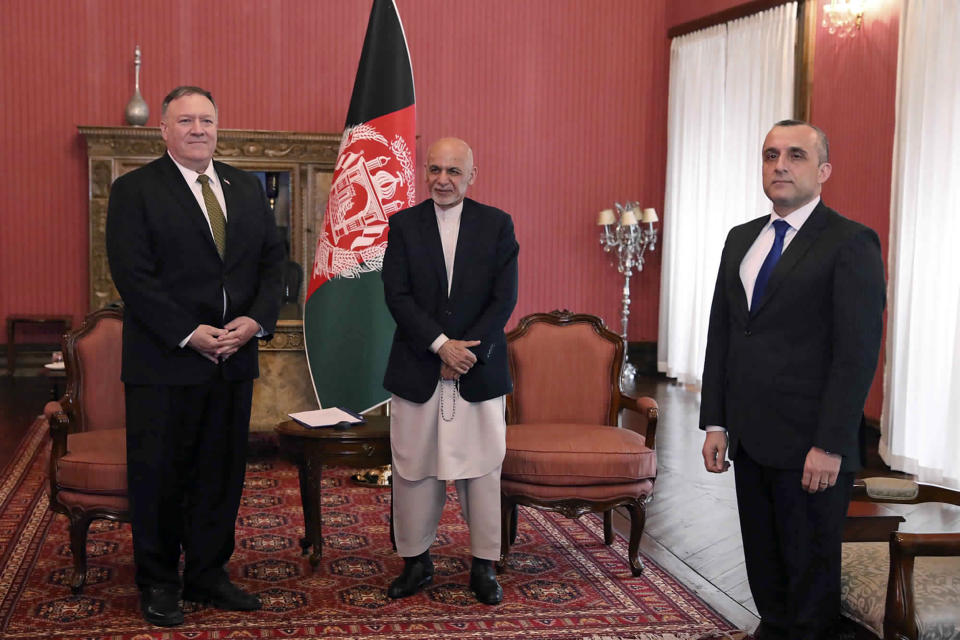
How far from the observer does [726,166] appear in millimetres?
8648

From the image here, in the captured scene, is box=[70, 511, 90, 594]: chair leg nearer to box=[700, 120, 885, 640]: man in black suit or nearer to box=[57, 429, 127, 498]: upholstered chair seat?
box=[57, 429, 127, 498]: upholstered chair seat

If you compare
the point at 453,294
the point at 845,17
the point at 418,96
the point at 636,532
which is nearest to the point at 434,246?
the point at 453,294

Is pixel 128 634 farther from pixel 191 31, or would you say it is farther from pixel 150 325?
pixel 191 31

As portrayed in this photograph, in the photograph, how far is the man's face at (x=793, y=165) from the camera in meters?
2.30

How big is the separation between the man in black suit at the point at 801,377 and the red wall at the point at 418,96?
7.31 m

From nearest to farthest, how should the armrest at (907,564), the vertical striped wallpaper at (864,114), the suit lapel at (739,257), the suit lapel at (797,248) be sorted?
the armrest at (907,564)
the suit lapel at (797,248)
the suit lapel at (739,257)
the vertical striped wallpaper at (864,114)

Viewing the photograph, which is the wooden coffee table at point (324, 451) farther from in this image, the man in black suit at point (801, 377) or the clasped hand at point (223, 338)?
the man in black suit at point (801, 377)

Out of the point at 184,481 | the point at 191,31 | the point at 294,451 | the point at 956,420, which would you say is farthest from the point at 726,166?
the point at 184,481

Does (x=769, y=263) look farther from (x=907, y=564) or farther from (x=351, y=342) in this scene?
(x=351, y=342)

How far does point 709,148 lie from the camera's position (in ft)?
29.4

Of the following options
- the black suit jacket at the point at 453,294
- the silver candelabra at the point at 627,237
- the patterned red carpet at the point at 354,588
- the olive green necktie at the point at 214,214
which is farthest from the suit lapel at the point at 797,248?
the silver candelabra at the point at 627,237

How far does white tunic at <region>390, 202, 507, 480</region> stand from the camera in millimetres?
3225

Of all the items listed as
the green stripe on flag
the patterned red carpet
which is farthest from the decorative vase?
the patterned red carpet

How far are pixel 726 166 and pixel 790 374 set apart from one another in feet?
21.9
